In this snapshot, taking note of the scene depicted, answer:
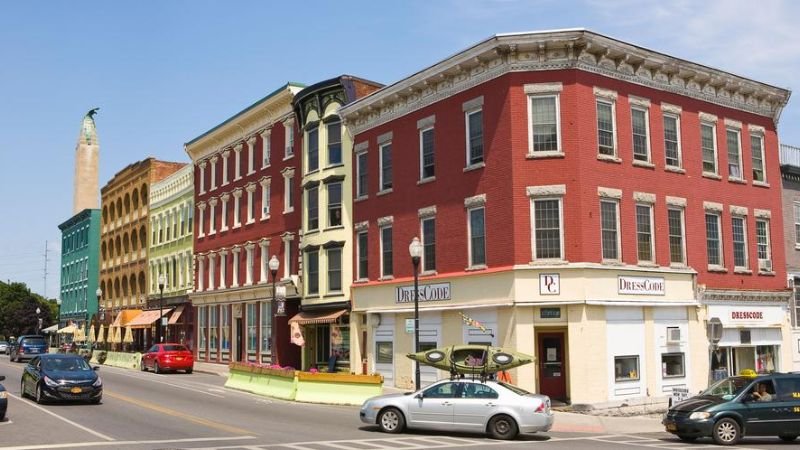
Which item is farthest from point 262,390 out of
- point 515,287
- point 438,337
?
point 515,287

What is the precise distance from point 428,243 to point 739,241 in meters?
12.8

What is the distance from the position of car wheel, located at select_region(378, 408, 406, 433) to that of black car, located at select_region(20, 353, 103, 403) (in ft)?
32.6

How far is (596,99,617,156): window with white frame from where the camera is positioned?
29.1m

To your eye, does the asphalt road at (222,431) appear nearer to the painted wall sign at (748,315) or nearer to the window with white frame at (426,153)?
the window with white frame at (426,153)

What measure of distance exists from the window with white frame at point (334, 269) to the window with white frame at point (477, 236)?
9596 mm

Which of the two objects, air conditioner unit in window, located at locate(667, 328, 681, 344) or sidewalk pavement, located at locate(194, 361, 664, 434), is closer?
sidewalk pavement, located at locate(194, 361, 664, 434)

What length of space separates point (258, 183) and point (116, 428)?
97.1 feet

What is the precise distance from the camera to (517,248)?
28047mm

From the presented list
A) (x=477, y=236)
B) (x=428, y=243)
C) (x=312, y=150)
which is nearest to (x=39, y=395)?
(x=428, y=243)

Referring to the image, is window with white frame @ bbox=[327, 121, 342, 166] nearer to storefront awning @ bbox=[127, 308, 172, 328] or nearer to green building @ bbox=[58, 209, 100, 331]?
storefront awning @ bbox=[127, 308, 172, 328]

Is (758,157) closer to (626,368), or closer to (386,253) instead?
(626,368)

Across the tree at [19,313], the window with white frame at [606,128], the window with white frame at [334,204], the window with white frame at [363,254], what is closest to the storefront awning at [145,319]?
the window with white frame at [334,204]

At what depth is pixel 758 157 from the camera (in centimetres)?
3475

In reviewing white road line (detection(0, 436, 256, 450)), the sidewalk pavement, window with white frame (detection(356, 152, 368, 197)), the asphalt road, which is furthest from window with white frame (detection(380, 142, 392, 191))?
white road line (detection(0, 436, 256, 450))
